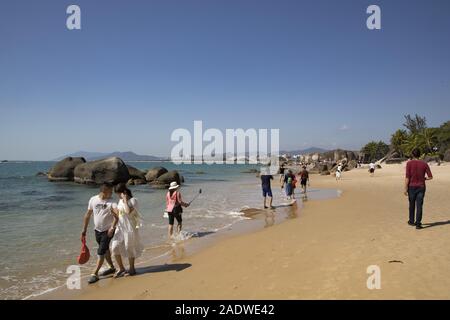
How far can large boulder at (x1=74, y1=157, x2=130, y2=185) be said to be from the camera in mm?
32781

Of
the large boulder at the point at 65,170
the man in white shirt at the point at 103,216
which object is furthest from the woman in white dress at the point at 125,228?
the large boulder at the point at 65,170

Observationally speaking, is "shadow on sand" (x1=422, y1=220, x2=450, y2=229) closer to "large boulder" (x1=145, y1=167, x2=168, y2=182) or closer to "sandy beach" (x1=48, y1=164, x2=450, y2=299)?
"sandy beach" (x1=48, y1=164, x2=450, y2=299)

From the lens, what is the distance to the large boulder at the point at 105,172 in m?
32.8

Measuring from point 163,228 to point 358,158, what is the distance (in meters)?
93.9

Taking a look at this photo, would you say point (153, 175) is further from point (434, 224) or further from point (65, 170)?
point (434, 224)

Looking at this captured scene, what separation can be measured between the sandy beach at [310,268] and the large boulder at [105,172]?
26360 millimetres

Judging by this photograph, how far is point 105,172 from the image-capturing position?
33.1 metres

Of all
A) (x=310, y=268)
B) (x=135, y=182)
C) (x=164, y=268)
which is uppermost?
(x=310, y=268)

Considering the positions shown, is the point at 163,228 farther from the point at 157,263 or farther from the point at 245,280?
the point at 245,280

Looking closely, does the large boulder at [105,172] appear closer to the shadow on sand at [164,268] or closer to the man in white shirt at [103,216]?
the shadow on sand at [164,268]

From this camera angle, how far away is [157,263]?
291 inches

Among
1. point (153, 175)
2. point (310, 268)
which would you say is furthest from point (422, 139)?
point (310, 268)

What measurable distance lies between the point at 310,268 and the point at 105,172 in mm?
30871

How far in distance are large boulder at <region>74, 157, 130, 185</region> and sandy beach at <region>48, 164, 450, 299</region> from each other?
1038 inches
